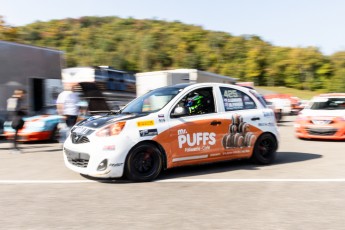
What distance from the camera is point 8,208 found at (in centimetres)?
498

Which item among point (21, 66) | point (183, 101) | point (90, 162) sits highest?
point (21, 66)

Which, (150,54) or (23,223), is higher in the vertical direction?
(150,54)

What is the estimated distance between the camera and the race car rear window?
7.58 meters

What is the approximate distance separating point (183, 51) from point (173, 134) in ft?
262

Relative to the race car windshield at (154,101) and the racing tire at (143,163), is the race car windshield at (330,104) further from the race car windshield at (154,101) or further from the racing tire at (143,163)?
the racing tire at (143,163)

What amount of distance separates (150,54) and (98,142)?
7622cm

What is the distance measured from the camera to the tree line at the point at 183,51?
69750 millimetres

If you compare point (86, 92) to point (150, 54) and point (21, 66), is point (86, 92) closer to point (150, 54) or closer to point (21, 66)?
point (21, 66)

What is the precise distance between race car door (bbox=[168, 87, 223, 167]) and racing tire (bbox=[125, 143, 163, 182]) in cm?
28

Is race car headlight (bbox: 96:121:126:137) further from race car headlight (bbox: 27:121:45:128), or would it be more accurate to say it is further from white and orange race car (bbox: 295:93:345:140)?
white and orange race car (bbox: 295:93:345:140)

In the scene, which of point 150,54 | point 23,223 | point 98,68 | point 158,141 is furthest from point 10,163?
point 150,54

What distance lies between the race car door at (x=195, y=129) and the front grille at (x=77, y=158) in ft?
4.54

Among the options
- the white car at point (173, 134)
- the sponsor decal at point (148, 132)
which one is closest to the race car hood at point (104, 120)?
the white car at point (173, 134)

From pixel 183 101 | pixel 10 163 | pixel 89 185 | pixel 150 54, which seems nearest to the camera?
pixel 89 185
